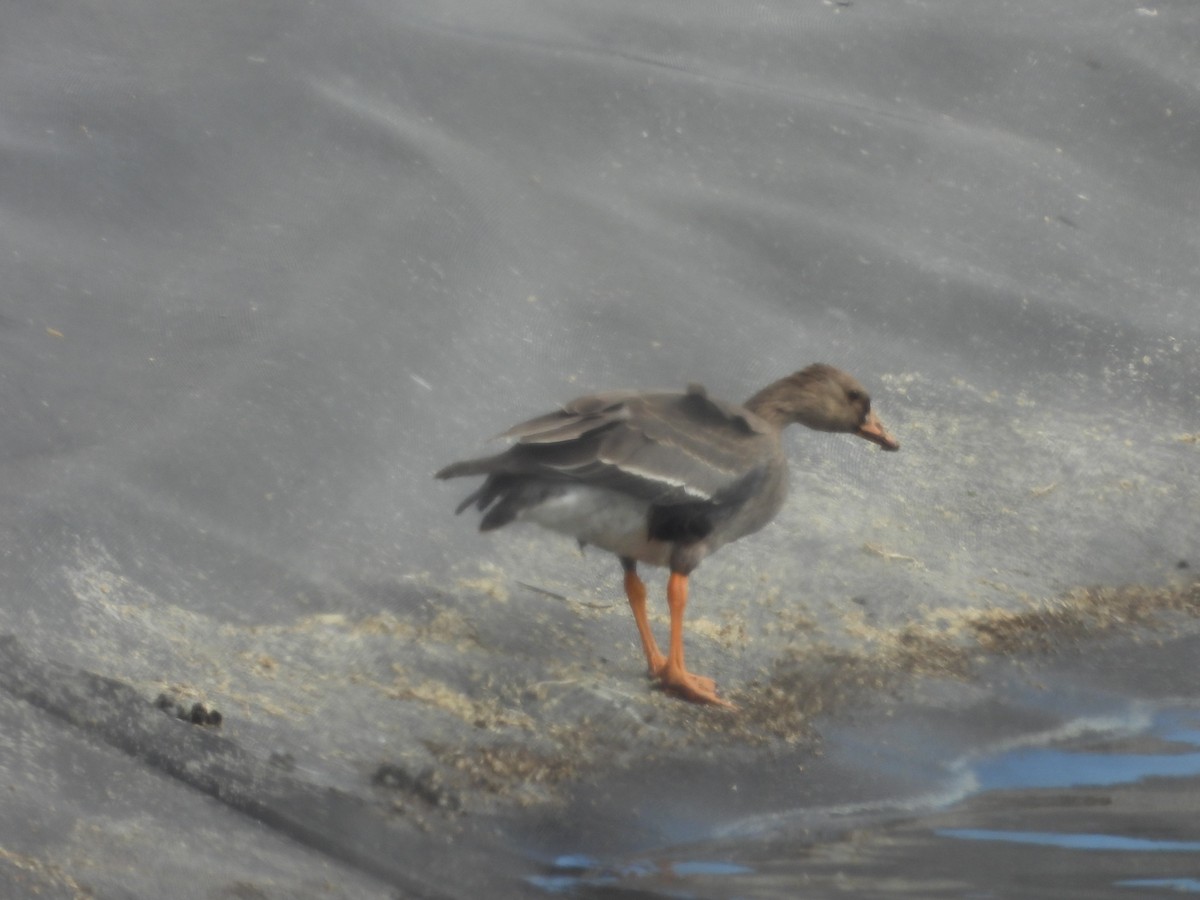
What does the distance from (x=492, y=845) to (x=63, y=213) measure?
10.6 ft

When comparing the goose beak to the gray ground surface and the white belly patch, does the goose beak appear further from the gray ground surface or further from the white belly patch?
the white belly patch

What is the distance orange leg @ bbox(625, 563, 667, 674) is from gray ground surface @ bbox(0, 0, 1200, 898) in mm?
112

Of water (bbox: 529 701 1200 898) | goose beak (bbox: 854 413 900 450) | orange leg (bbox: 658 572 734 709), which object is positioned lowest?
water (bbox: 529 701 1200 898)

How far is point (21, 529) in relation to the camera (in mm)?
4457

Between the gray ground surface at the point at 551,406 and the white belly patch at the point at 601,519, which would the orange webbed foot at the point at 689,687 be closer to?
the gray ground surface at the point at 551,406

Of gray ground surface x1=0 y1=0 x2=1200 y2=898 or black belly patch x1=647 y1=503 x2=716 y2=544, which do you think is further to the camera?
black belly patch x1=647 y1=503 x2=716 y2=544

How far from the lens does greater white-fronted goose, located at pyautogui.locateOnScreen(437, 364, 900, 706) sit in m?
4.62

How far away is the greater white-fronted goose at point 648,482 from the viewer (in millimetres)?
4625

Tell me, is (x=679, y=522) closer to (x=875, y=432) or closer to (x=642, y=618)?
(x=642, y=618)

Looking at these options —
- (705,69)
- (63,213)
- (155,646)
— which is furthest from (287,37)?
(155,646)

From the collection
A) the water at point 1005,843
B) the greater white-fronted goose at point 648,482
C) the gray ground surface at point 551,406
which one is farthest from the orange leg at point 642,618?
the water at point 1005,843

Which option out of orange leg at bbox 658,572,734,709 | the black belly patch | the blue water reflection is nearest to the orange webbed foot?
orange leg at bbox 658,572,734,709

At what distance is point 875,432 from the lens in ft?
18.1

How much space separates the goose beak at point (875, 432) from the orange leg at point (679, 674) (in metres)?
1.07
